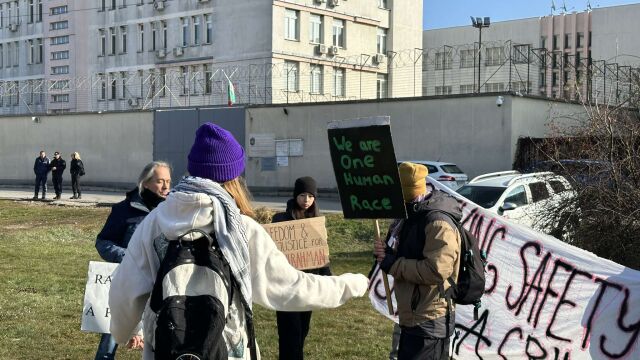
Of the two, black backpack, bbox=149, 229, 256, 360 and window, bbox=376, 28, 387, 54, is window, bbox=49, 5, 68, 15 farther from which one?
black backpack, bbox=149, 229, 256, 360

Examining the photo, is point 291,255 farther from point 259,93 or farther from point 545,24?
point 545,24

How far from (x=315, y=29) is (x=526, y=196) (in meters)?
38.0

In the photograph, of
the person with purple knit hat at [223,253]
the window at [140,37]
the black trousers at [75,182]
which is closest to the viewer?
the person with purple knit hat at [223,253]

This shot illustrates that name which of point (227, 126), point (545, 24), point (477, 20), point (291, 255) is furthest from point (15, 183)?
point (545, 24)

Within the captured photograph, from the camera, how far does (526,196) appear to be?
56.3ft

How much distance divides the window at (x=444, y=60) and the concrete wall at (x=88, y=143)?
1893 centimetres

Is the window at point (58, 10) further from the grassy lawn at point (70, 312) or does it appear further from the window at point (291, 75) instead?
the grassy lawn at point (70, 312)

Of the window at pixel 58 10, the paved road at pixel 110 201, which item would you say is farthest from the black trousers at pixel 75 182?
the window at pixel 58 10

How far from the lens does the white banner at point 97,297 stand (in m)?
6.73

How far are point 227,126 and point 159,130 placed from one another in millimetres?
3861

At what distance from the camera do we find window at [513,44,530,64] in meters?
34.5

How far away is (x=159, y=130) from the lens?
42.0m

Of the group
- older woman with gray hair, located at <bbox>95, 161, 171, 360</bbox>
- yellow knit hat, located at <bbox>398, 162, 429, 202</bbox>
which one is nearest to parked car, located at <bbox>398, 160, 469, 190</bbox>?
older woman with gray hair, located at <bbox>95, 161, 171, 360</bbox>

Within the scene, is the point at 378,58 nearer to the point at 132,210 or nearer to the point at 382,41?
the point at 382,41
